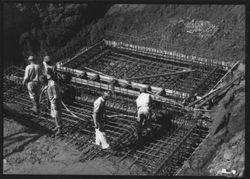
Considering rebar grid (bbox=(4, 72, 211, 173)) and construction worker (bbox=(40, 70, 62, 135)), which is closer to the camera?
rebar grid (bbox=(4, 72, 211, 173))

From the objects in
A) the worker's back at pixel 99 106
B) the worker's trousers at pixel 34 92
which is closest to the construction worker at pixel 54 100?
the worker's trousers at pixel 34 92

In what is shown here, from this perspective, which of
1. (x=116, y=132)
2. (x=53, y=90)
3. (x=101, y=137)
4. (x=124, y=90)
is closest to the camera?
(x=101, y=137)

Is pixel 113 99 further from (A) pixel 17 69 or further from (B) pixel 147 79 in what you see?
(A) pixel 17 69

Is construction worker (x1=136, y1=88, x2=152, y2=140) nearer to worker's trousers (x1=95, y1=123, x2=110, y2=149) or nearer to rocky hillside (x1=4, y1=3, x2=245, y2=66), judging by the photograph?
worker's trousers (x1=95, y1=123, x2=110, y2=149)

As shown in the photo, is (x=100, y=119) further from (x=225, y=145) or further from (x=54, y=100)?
(x=225, y=145)

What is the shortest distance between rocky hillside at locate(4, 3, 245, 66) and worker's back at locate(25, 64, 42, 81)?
349 cm

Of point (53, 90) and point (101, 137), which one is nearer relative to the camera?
point (101, 137)

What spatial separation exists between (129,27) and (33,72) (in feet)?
19.7

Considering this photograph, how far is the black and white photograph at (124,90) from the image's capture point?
14.3m

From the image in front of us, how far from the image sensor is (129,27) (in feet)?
69.0

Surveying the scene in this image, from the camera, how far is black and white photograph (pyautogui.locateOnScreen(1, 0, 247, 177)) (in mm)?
14305

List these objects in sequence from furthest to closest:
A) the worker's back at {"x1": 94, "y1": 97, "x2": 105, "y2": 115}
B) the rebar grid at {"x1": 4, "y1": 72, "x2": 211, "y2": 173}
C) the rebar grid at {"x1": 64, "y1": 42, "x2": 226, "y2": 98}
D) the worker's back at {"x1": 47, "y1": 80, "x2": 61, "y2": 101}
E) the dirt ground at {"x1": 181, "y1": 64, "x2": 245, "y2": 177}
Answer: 1. the rebar grid at {"x1": 64, "y1": 42, "x2": 226, "y2": 98}
2. the worker's back at {"x1": 47, "y1": 80, "x2": 61, "y2": 101}
3. the rebar grid at {"x1": 4, "y1": 72, "x2": 211, "y2": 173}
4. the worker's back at {"x1": 94, "y1": 97, "x2": 105, "y2": 115}
5. the dirt ground at {"x1": 181, "y1": 64, "x2": 245, "y2": 177}

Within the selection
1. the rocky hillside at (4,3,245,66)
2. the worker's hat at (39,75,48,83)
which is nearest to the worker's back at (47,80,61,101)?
the worker's hat at (39,75,48,83)

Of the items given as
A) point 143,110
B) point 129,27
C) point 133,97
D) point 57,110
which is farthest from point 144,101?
point 129,27
